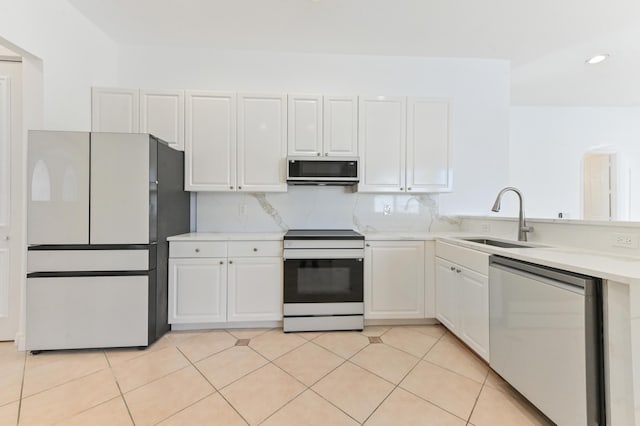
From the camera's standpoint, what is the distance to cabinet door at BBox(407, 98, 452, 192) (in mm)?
2721

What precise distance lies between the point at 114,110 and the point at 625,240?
13.0 ft

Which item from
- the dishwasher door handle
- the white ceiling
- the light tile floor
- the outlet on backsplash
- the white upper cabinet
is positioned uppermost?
the white ceiling

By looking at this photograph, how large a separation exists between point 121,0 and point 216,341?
9.69ft

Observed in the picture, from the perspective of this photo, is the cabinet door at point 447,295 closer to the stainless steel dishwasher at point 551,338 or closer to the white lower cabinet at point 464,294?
the white lower cabinet at point 464,294

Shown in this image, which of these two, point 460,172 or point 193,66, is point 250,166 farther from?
point 460,172

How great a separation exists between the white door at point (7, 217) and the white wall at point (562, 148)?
6.05 metres

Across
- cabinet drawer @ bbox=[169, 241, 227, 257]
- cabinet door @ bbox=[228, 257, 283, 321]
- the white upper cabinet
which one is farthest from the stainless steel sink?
cabinet drawer @ bbox=[169, 241, 227, 257]

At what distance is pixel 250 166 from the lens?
2625mm

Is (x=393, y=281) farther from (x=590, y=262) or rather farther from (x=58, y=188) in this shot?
(x=58, y=188)

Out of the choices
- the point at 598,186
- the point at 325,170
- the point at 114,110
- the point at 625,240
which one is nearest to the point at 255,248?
the point at 325,170

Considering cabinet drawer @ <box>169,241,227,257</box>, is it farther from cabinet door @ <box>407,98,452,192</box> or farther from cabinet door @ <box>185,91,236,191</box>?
cabinet door @ <box>407,98,452,192</box>

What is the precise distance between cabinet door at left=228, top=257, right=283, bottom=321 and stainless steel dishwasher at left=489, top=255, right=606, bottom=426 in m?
1.67

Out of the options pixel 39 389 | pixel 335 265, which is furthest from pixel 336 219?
pixel 39 389

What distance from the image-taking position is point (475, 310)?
190 cm
